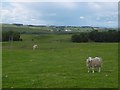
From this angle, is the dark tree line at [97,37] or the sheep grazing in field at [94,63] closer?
the sheep grazing in field at [94,63]

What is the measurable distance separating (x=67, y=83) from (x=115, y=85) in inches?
121

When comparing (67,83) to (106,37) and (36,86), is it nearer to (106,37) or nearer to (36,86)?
(36,86)

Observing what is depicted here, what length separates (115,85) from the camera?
2027 centimetres

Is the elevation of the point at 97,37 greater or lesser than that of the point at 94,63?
greater

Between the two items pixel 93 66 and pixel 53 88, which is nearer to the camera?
pixel 53 88

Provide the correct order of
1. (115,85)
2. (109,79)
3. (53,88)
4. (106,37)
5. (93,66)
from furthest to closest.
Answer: (106,37)
(93,66)
(109,79)
(115,85)
(53,88)

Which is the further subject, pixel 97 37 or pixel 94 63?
pixel 97 37

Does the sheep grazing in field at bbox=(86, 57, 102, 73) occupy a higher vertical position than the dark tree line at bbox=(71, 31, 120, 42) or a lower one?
lower

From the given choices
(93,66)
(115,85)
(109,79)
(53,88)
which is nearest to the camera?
(53,88)

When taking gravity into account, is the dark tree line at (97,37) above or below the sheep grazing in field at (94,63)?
above

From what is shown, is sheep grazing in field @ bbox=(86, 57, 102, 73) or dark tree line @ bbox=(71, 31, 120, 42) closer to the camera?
sheep grazing in field @ bbox=(86, 57, 102, 73)

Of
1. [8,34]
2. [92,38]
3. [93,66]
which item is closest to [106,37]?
[92,38]

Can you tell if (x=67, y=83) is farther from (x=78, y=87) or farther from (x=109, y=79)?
(x=109, y=79)

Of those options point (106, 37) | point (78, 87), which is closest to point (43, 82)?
point (78, 87)
